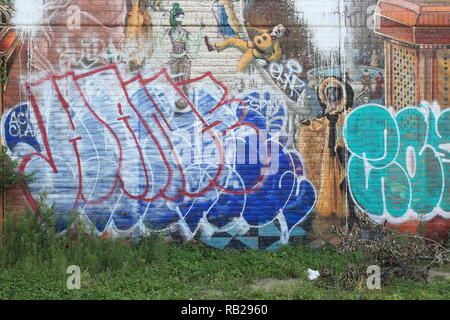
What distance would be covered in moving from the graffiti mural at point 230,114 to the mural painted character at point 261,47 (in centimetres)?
2

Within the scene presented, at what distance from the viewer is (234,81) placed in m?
8.32

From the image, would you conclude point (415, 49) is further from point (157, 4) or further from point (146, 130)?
point (146, 130)

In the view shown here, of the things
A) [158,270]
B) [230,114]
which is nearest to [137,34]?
[230,114]

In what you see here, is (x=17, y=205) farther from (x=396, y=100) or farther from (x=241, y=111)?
(x=396, y=100)

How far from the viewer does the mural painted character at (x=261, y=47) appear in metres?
8.32

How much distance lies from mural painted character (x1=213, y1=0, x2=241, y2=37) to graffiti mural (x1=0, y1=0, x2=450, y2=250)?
0.03 metres

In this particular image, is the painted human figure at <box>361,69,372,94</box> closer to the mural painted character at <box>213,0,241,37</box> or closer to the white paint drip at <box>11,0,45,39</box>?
the mural painted character at <box>213,0,241,37</box>

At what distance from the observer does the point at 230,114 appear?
327 inches

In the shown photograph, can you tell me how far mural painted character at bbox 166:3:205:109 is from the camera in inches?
325

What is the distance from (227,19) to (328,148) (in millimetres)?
2616

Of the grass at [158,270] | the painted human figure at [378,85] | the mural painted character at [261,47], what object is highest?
the mural painted character at [261,47]

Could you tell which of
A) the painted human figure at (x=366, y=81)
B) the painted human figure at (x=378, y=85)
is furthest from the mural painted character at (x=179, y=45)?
the painted human figure at (x=378, y=85)

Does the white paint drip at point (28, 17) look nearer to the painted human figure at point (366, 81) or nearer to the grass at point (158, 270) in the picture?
the grass at point (158, 270)

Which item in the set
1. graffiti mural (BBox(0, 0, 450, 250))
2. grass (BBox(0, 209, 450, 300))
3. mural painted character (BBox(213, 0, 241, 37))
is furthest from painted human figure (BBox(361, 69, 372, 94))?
grass (BBox(0, 209, 450, 300))
